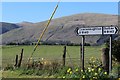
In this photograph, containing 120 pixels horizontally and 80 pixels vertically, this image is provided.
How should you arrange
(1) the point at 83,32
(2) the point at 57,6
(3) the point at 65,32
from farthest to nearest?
(3) the point at 65,32 → (2) the point at 57,6 → (1) the point at 83,32

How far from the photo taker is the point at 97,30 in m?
15.9

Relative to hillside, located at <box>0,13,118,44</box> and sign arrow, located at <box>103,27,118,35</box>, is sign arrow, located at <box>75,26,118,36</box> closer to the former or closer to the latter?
sign arrow, located at <box>103,27,118,35</box>

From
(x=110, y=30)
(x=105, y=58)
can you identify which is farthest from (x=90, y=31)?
(x=105, y=58)

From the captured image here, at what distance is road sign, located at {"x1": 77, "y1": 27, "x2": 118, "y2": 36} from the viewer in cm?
1556

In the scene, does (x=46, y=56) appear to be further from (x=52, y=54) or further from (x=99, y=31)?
(x=99, y=31)

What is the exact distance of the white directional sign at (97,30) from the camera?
15562 mm

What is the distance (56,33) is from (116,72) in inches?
5670

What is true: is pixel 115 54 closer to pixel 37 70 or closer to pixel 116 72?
pixel 37 70

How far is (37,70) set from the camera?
58.5 ft

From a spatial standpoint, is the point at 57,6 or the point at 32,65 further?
the point at 32,65

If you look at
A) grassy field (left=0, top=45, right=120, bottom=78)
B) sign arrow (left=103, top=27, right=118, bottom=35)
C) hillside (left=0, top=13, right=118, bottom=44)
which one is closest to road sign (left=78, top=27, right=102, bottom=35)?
sign arrow (left=103, top=27, right=118, bottom=35)

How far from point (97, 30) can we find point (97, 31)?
0.04 metres

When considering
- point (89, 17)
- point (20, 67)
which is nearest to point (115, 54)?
point (20, 67)

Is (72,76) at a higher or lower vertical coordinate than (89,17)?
lower
